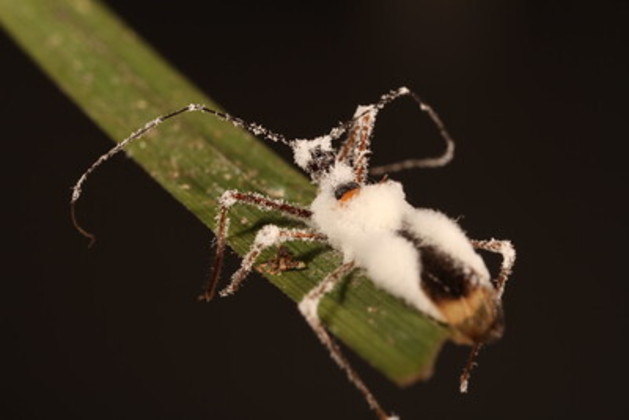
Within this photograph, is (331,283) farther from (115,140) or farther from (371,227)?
(115,140)

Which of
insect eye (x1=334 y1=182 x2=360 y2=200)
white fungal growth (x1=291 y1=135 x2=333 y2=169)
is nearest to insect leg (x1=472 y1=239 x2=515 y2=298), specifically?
insect eye (x1=334 y1=182 x2=360 y2=200)

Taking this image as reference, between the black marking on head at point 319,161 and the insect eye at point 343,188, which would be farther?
the black marking on head at point 319,161

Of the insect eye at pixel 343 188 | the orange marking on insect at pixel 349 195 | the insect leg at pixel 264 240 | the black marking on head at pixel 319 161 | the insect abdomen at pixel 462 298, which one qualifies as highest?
the black marking on head at pixel 319 161

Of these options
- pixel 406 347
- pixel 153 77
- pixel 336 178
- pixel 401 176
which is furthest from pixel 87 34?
pixel 406 347

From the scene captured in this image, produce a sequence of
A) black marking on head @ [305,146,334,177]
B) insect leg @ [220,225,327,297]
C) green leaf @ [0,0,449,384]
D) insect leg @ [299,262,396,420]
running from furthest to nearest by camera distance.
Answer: black marking on head @ [305,146,334,177]
insect leg @ [220,225,327,297]
green leaf @ [0,0,449,384]
insect leg @ [299,262,396,420]

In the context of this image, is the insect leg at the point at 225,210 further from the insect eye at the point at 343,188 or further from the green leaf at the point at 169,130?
the insect eye at the point at 343,188

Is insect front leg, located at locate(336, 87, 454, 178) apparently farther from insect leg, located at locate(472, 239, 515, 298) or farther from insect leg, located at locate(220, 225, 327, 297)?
insect leg, located at locate(472, 239, 515, 298)

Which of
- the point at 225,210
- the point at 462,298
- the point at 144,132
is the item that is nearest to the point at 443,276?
the point at 462,298

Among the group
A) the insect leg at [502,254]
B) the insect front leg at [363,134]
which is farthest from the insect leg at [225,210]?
the insect leg at [502,254]
